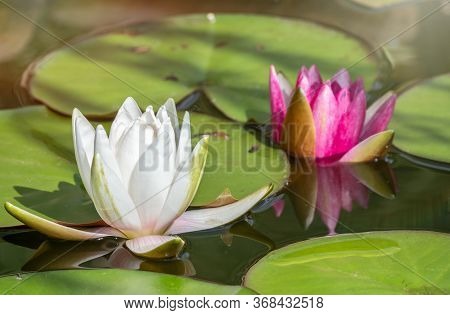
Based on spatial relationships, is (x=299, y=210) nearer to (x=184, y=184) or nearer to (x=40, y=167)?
(x=184, y=184)

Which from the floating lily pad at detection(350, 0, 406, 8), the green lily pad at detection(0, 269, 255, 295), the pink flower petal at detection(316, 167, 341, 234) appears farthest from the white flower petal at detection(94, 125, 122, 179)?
the floating lily pad at detection(350, 0, 406, 8)

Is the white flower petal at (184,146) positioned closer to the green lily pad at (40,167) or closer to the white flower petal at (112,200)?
the white flower petal at (112,200)

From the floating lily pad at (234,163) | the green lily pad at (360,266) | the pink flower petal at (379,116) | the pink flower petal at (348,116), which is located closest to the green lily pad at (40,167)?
the floating lily pad at (234,163)

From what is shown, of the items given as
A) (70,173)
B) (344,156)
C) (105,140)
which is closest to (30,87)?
(70,173)

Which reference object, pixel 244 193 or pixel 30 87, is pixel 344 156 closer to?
pixel 244 193

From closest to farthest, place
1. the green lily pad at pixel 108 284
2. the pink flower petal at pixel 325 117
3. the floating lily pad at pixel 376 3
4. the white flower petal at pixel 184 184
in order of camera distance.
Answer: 1. the green lily pad at pixel 108 284
2. the white flower petal at pixel 184 184
3. the pink flower petal at pixel 325 117
4. the floating lily pad at pixel 376 3

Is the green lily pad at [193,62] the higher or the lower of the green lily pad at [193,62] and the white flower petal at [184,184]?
the higher

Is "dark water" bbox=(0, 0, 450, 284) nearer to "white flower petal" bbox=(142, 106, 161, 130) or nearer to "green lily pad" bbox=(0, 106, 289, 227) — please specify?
"green lily pad" bbox=(0, 106, 289, 227)

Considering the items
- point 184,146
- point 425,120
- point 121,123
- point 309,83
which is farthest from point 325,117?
point 121,123
